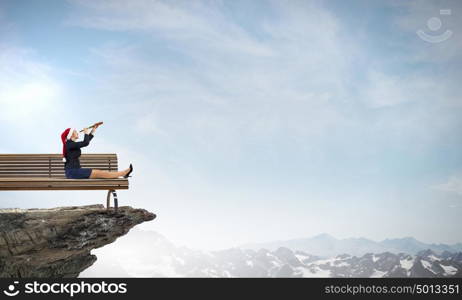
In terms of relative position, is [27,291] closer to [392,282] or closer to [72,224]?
[72,224]

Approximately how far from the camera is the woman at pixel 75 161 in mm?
10898

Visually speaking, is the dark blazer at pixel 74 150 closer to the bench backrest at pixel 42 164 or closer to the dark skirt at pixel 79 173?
the dark skirt at pixel 79 173

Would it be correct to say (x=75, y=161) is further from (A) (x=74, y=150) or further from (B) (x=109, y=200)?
(B) (x=109, y=200)

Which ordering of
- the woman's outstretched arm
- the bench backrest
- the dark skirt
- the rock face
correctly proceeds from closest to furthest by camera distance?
1. the woman's outstretched arm
2. the dark skirt
3. the rock face
4. the bench backrest

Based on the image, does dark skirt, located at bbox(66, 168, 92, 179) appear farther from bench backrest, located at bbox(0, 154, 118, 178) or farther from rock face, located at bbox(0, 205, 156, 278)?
bench backrest, located at bbox(0, 154, 118, 178)

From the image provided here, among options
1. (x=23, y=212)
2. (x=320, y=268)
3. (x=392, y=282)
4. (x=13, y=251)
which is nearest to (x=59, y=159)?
(x=23, y=212)

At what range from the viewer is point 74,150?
10969 millimetres

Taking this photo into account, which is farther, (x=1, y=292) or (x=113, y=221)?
(x=113, y=221)

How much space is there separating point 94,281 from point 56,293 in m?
0.74

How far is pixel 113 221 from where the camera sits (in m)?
11.6

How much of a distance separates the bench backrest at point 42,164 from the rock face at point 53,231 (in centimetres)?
106

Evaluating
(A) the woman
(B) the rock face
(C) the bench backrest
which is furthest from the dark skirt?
(C) the bench backrest

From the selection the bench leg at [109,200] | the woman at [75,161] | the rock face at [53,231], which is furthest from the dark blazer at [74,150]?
the rock face at [53,231]

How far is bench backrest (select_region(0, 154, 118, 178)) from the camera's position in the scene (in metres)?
12.3
